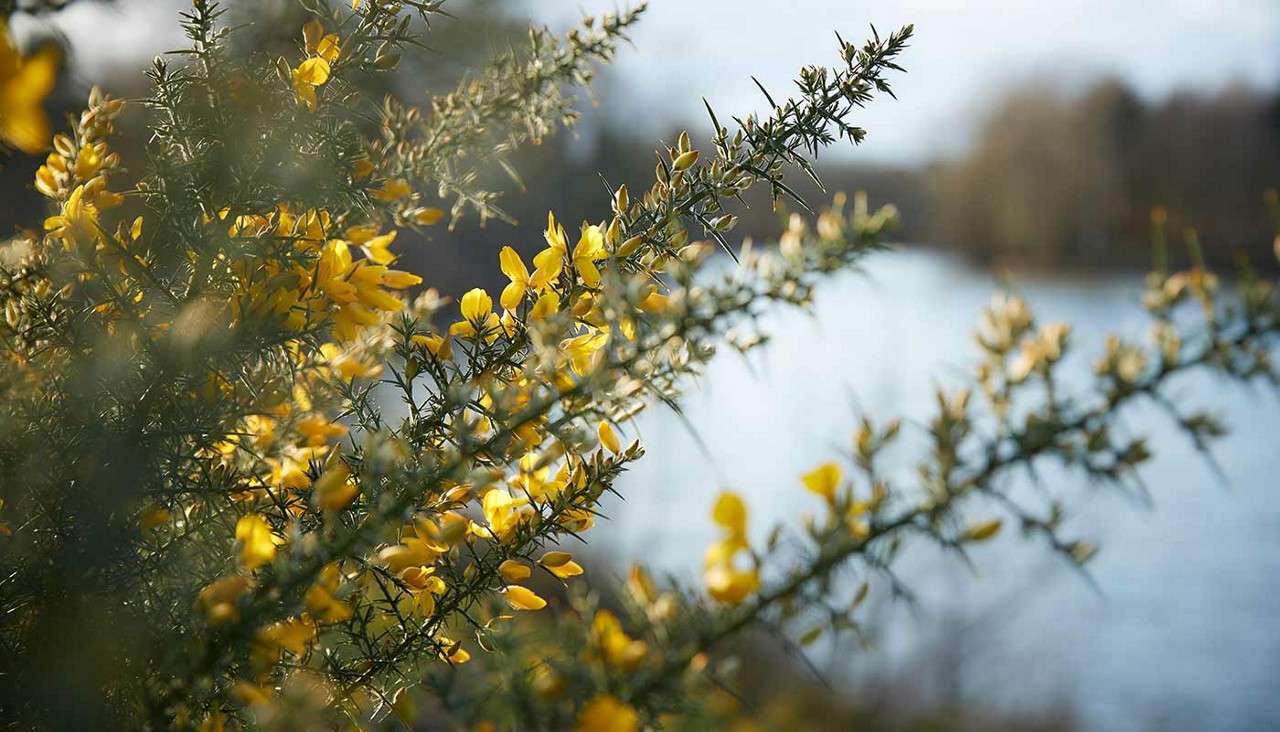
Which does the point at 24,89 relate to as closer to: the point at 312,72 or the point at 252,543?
the point at 252,543

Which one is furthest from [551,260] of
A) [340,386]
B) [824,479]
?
[824,479]

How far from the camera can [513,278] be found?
2.94ft

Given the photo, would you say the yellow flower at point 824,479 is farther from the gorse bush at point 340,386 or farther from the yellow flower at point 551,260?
the yellow flower at point 551,260

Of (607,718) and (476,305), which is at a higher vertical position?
(476,305)

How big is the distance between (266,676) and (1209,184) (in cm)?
2672

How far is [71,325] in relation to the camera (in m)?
0.90

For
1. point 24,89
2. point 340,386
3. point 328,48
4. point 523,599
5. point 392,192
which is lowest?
point 523,599

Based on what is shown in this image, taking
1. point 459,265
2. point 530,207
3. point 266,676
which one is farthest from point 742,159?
point 459,265

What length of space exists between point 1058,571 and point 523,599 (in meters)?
6.05

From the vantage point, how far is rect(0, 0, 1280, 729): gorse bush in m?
0.59

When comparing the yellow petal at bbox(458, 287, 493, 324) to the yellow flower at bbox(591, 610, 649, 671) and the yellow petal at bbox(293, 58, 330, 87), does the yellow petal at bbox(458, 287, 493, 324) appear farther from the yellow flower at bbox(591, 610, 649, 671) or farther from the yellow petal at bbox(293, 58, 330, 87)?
the yellow flower at bbox(591, 610, 649, 671)

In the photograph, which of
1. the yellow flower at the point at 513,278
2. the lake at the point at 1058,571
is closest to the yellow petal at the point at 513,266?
the yellow flower at the point at 513,278

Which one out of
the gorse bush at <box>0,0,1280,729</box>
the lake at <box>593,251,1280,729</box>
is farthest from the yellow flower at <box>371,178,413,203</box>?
the lake at <box>593,251,1280,729</box>

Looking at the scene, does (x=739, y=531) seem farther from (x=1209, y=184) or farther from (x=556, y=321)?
(x=1209, y=184)
